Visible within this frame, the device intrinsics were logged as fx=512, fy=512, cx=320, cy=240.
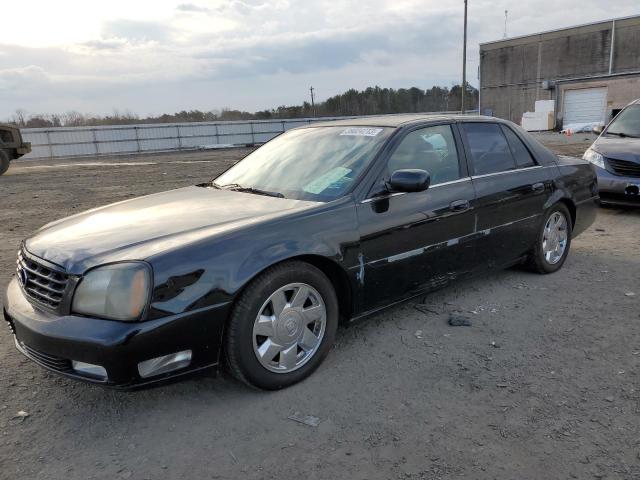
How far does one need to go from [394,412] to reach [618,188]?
5.97m

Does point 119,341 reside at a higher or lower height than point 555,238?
higher

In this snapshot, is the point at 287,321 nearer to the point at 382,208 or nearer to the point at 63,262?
the point at 382,208

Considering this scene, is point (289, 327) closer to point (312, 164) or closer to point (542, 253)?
point (312, 164)

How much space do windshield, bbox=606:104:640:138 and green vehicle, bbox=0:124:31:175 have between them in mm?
17972

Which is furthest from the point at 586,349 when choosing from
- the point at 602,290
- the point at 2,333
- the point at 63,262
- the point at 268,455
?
the point at 2,333

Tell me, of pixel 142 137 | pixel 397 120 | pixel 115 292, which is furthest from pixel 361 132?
pixel 142 137

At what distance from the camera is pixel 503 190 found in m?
4.23

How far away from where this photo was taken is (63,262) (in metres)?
2.68

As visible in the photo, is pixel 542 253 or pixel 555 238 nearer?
pixel 542 253

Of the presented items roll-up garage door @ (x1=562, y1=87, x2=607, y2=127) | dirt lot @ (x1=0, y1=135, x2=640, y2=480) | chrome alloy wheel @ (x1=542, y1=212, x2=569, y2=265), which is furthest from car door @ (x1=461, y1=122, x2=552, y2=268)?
roll-up garage door @ (x1=562, y1=87, x2=607, y2=127)

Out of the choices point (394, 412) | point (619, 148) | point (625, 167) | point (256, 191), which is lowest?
point (394, 412)

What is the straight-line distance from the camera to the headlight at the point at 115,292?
2.48m

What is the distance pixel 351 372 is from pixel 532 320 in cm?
159

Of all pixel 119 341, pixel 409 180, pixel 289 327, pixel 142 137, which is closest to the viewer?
pixel 119 341
